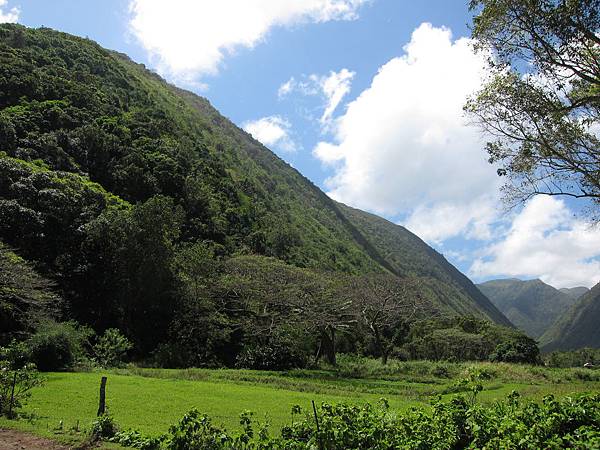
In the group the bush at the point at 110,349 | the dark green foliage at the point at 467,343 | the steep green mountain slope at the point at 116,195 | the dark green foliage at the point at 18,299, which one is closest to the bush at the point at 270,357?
the steep green mountain slope at the point at 116,195

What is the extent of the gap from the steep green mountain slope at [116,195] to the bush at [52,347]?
1347cm

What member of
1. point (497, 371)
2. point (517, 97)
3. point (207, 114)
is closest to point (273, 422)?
point (517, 97)

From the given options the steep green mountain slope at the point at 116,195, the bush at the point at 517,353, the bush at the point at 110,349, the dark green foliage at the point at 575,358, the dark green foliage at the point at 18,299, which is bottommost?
the dark green foliage at the point at 575,358

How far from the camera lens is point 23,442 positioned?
10.3 metres

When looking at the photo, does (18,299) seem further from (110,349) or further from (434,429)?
(434,429)

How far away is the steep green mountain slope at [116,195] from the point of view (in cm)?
3991

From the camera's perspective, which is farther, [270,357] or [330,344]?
[330,344]

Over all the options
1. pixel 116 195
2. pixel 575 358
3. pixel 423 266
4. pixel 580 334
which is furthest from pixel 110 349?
pixel 580 334

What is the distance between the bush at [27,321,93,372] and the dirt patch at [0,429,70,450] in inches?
568

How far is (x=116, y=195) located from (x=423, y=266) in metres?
130

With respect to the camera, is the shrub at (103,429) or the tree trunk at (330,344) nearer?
the shrub at (103,429)

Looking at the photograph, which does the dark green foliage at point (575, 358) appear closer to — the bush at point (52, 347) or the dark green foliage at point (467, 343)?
the dark green foliage at point (467, 343)

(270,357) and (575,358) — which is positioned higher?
(270,357)

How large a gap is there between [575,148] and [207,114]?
162 meters
